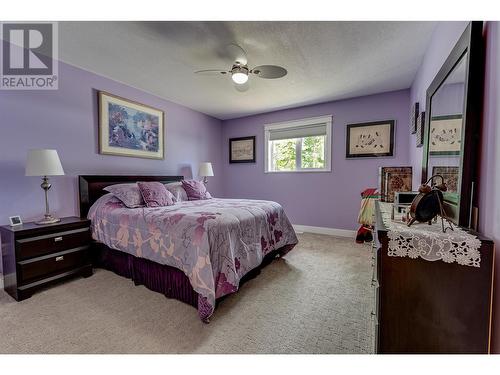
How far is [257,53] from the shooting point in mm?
2330

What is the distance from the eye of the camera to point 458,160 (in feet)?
3.76

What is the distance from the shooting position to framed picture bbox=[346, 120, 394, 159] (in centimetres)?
345

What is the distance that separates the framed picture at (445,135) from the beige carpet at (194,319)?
4.30 feet

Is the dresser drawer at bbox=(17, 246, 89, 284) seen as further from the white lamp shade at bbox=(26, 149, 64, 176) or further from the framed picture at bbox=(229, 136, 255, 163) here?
the framed picture at bbox=(229, 136, 255, 163)

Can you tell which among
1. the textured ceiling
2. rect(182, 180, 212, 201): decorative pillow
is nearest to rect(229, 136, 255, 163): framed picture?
the textured ceiling

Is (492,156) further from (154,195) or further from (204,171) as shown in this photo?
(204,171)

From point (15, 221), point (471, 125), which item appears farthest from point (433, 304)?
point (15, 221)

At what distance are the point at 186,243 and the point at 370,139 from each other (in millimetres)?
3322

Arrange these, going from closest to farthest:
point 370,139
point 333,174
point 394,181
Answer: point 394,181 < point 370,139 < point 333,174

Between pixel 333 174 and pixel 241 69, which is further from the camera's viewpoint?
pixel 333 174

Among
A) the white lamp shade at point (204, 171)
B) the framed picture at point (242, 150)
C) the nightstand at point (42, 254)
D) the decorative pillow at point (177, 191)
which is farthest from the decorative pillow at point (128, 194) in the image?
the framed picture at point (242, 150)

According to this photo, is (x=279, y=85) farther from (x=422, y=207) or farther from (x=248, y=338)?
(x=248, y=338)

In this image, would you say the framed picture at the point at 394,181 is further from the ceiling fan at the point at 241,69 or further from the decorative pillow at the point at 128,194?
the decorative pillow at the point at 128,194
